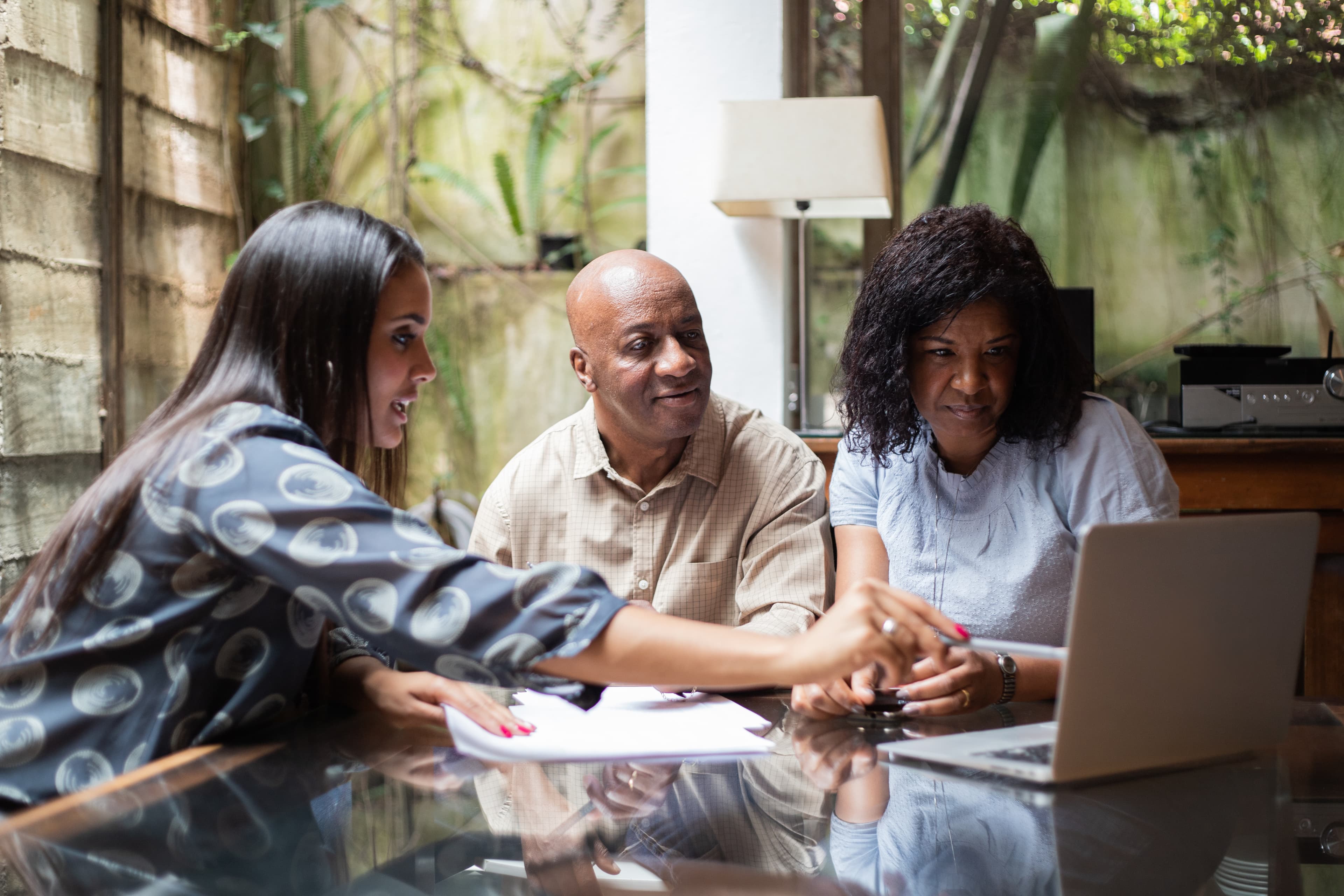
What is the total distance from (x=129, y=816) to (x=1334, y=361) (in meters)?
2.68

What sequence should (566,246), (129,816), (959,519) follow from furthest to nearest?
1. (566,246)
2. (959,519)
3. (129,816)

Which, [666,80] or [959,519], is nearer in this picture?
[959,519]

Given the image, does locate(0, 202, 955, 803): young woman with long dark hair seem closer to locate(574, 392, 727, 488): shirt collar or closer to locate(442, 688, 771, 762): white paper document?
locate(442, 688, 771, 762): white paper document

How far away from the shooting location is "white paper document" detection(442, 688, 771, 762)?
38.3 inches

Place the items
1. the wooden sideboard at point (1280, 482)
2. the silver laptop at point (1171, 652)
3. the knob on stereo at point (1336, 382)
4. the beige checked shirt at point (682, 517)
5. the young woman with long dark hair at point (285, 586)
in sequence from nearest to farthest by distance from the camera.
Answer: the silver laptop at point (1171, 652) < the young woman with long dark hair at point (285, 586) < the beige checked shirt at point (682, 517) < the wooden sideboard at point (1280, 482) < the knob on stereo at point (1336, 382)

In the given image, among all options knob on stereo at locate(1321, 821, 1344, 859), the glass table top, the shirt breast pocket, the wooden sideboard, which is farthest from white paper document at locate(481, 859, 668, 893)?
the wooden sideboard

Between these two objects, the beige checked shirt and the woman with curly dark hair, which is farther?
the beige checked shirt

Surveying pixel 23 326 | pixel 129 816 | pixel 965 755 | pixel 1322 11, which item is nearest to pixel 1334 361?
pixel 1322 11

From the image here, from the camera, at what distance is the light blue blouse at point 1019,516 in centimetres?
148

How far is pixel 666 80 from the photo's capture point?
2861 mm

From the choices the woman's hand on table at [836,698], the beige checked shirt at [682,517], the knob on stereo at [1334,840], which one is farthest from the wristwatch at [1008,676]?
the beige checked shirt at [682,517]

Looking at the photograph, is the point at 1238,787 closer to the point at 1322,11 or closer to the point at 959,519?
the point at 959,519

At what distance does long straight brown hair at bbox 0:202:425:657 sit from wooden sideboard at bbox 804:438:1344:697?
2.01 m

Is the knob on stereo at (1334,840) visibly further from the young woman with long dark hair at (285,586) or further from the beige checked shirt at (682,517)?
the beige checked shirt at (682,517)
